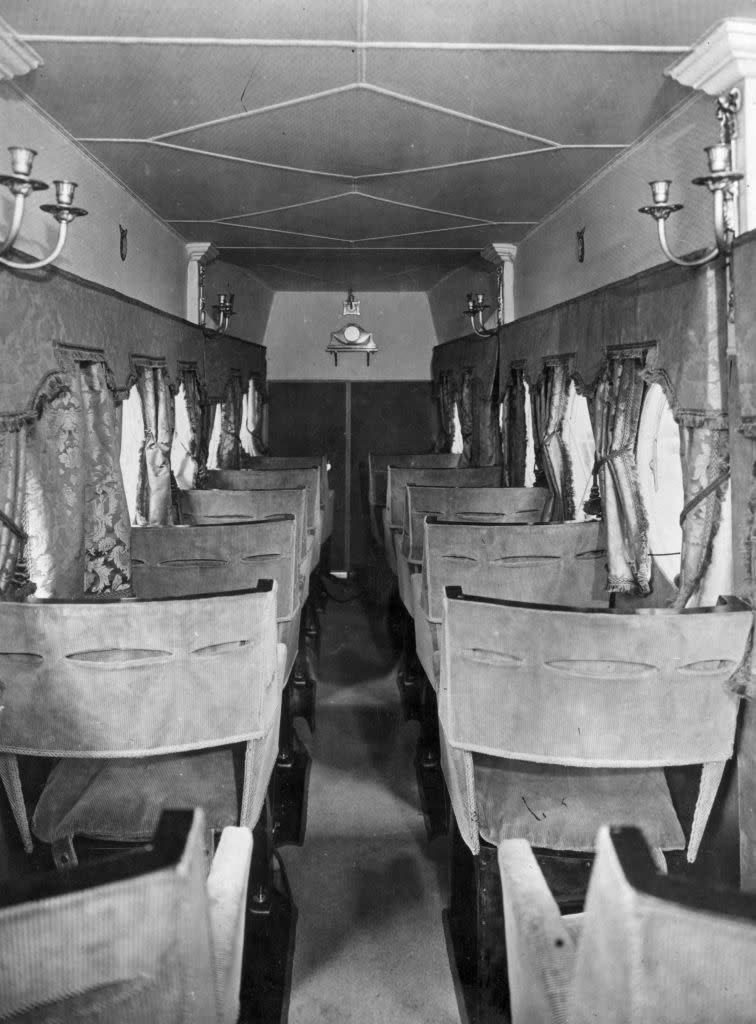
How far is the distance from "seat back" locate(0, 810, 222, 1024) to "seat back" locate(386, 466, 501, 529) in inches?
150

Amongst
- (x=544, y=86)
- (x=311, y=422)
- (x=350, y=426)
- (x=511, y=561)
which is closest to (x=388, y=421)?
(x=350, y=426)

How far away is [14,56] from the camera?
10.0 ft

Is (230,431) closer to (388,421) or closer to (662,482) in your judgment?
(388,421)

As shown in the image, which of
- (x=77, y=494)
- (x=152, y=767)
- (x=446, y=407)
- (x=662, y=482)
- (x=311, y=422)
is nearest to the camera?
(x=152, y=767)

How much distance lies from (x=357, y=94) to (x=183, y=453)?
3.33 m

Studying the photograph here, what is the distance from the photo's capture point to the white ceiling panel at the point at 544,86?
3.17 meters

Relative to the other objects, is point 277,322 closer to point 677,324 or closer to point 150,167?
point 150,167

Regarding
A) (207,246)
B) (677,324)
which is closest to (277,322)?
(207,246)

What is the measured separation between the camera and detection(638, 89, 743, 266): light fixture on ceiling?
2.71 meters

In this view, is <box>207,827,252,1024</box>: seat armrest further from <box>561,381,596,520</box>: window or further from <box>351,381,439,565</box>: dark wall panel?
<box>351,381,439,565</box>: dark wall panel

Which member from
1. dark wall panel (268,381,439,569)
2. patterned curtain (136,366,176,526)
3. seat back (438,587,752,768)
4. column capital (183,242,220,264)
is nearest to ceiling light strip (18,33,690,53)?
seat back (438,587,752,768)

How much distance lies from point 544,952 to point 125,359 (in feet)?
13.3

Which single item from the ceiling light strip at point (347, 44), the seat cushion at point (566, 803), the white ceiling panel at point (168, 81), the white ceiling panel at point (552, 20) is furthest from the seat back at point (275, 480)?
the seat cushion at point (566, 803)

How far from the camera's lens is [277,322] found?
9836mm
